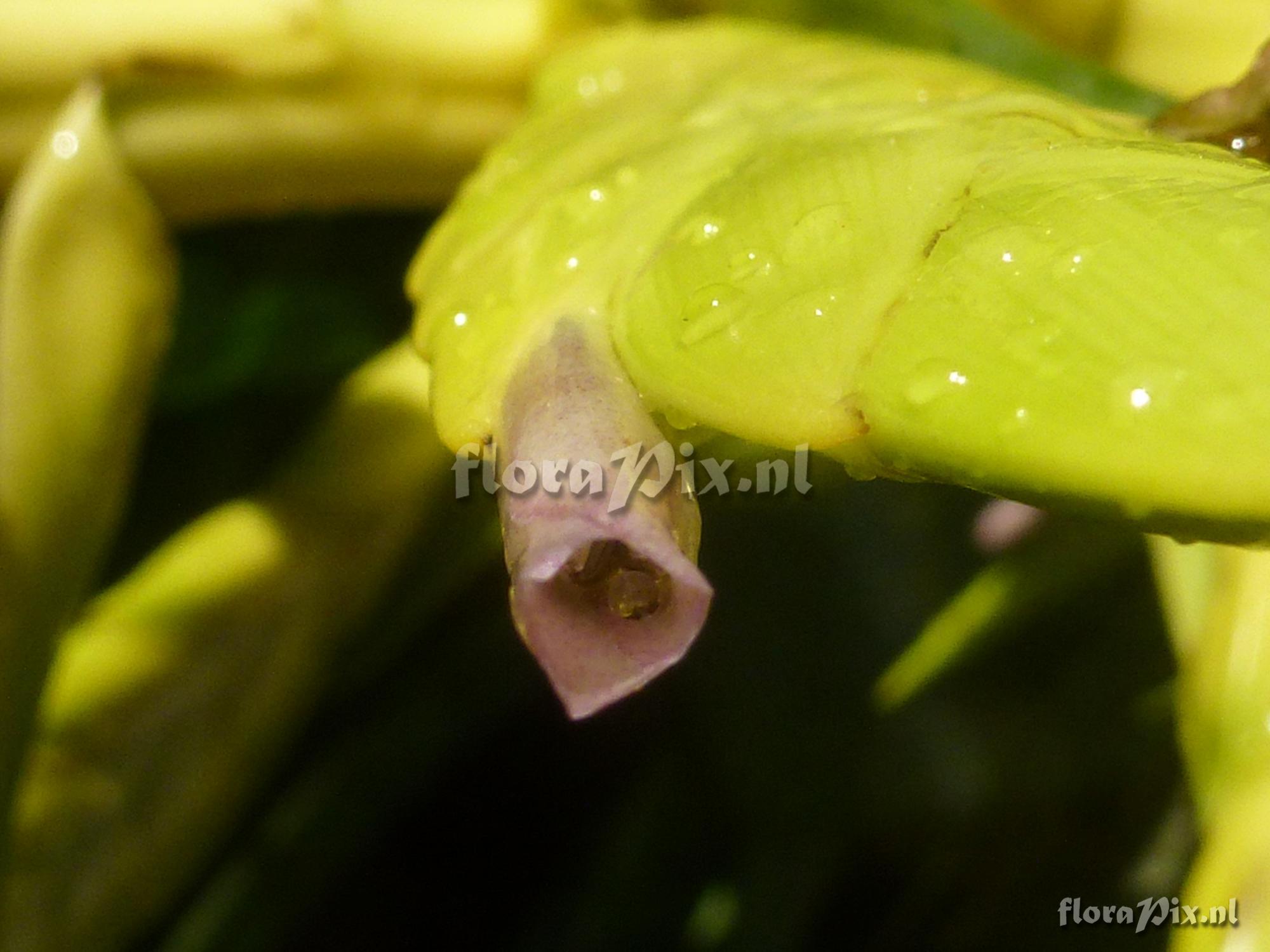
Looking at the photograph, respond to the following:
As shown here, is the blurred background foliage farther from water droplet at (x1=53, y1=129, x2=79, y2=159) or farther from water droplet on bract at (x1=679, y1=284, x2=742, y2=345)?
water droplet on bract at (x1=679, y1=284, x2=742, y2=345)

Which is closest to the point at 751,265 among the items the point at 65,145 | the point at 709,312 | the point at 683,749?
the point at 709,312

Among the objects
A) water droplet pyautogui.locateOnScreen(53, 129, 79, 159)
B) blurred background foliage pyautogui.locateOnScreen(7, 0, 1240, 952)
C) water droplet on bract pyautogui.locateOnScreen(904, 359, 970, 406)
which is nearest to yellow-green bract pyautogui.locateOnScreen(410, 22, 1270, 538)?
water droplet on bract pyautogui.locateOnScreen(904, 359, 970, 406)

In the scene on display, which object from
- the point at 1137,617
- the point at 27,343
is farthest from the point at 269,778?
the point at 1137,617

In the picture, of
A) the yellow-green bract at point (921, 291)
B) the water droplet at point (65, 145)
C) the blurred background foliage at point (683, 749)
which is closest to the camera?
the yellow-green bract at point (921, 291)

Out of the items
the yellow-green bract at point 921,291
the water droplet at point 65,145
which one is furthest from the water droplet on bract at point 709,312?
the water droplet at point 65,145

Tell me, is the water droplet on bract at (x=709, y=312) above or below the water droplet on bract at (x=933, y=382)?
below

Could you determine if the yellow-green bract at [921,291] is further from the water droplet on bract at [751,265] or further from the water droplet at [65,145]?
the water droplet at [65,145]

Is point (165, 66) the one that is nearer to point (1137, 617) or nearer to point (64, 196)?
point (64, 196)
